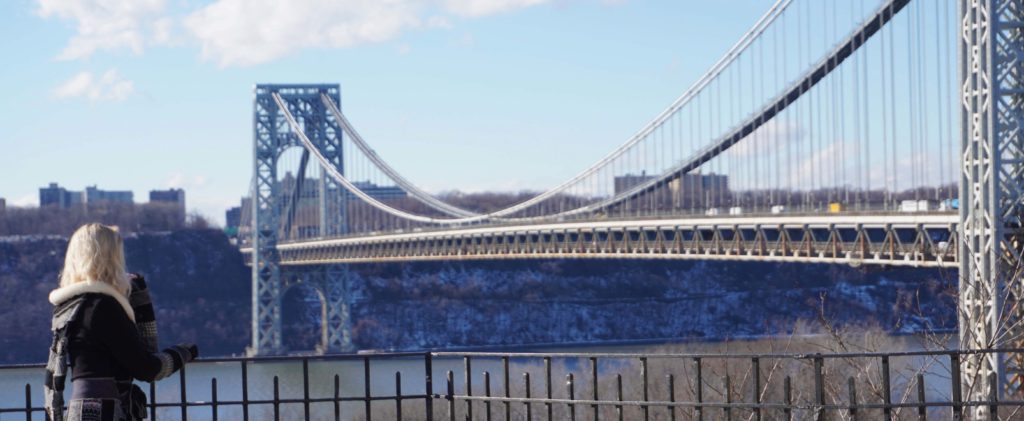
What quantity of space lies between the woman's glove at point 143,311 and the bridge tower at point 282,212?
5262cm

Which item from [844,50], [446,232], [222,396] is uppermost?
[844,50]

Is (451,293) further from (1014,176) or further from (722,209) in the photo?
(1014,176)

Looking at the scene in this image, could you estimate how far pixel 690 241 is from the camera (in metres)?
34.7

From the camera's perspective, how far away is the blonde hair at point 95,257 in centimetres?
505

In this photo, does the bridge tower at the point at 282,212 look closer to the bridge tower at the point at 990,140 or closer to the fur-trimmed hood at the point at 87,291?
the bridge tower at the point at 990,140

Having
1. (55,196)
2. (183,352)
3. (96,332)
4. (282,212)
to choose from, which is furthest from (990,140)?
(55,196)

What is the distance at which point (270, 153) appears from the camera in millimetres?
63031

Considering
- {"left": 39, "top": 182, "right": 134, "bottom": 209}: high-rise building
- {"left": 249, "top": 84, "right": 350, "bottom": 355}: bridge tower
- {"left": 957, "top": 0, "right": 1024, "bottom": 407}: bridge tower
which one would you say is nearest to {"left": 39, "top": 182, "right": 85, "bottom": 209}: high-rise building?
{"left": 39, "top": 182, "right": 134, "bottom": 209}: high-rise building

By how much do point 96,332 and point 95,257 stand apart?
0.25 metres

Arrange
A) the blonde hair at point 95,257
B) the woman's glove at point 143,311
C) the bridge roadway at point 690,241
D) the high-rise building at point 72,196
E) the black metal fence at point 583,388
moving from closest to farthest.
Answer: the blonde hair at point 95,257, the woman's glove at point 143,311, the black metal fence at point 583,388, the bridge roadway at point 690,241, the high-rise building at point 72,196

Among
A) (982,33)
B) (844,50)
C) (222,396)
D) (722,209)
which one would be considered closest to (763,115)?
(722,209)

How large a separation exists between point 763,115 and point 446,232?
1599 centimetres

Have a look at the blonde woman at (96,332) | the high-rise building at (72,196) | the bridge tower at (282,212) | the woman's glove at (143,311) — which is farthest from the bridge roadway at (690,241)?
the high-rise building at (72,196)

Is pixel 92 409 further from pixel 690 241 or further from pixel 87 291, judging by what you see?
pixel 690 241
